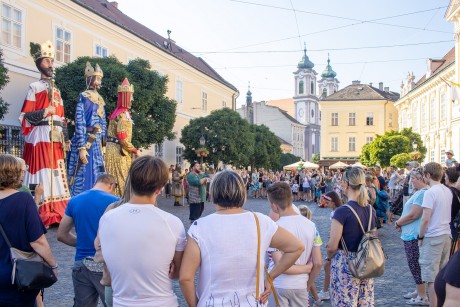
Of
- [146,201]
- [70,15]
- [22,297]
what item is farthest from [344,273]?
[70,15]

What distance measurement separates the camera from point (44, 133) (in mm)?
11672

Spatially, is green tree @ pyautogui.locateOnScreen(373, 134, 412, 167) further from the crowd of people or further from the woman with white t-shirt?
the woman with white t-shirt

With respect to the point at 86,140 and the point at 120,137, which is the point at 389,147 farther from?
the point at 86,140

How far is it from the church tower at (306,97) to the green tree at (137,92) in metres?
87.1

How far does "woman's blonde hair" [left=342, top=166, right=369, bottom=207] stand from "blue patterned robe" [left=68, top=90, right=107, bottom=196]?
24.6 ft

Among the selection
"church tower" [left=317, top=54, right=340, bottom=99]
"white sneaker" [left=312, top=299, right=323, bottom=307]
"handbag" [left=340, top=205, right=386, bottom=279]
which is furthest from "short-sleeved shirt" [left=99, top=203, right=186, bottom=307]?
"church tower" [left=317, top=54, right=340, bottom=99]

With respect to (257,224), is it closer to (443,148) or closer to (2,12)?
(2,12)

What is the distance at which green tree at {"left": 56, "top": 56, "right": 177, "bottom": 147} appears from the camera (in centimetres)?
1898

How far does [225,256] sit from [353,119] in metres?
66.7

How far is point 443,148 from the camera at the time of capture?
3809 centimetres

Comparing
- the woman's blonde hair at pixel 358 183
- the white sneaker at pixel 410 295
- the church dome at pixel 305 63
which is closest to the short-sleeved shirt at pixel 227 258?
the woman's blonde hair at pixel 358 183

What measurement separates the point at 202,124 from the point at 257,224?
29629 mm

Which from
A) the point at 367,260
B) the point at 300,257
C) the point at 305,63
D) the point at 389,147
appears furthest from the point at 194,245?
the point at 305,63

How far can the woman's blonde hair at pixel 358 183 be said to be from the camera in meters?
4.86
